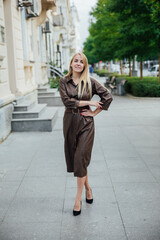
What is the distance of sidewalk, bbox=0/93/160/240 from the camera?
3.27m

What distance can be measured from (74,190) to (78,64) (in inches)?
74.1

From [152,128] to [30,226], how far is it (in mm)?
6011

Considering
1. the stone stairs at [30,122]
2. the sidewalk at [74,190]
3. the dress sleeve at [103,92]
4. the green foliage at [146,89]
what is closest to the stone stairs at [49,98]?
the green foliage at [146,89]

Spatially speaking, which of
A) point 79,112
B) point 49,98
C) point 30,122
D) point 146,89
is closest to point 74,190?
point 79,112

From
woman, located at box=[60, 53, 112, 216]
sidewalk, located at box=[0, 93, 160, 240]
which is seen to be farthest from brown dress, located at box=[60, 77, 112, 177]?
sidewalk, located at box=[0, 93, 160, 240]

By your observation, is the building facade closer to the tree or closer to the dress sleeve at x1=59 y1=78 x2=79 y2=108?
the tree

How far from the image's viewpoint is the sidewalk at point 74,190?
3.27 m

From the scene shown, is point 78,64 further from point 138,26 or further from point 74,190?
point 138,26

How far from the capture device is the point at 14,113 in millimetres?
Result: 8594

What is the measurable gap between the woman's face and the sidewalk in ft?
5.74

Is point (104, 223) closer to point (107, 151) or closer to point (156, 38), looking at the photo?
point (107, 151)

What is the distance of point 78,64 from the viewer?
3.56 meters

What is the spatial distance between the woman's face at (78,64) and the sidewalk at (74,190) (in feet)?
5.74

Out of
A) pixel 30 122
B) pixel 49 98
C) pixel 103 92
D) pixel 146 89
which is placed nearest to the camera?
pixel 103 92
